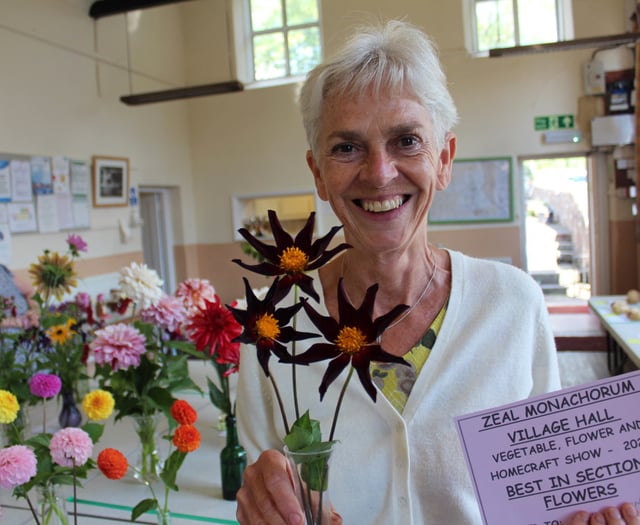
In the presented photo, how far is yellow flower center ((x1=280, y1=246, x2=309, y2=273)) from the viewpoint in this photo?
0.59m

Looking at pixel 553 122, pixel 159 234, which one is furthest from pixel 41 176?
pixel 553 122

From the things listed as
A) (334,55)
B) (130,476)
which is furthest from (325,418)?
(130,476)

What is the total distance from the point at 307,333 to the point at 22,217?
5.14m

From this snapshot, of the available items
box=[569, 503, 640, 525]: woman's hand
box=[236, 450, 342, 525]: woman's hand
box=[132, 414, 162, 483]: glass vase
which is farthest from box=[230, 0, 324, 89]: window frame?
box=[569, 503, 640, 525]: woman's hand

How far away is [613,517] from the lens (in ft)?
2.15

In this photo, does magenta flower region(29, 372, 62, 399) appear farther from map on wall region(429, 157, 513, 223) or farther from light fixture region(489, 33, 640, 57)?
map on wall region(429, 157, 513, 223)

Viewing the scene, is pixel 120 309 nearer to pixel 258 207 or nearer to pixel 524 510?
pixel 524 510

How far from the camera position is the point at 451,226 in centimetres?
692

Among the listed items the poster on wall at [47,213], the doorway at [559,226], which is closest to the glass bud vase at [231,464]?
the poster on wall at [47,213]

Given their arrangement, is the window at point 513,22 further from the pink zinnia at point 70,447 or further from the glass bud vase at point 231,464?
the pink zinnia at point 70,447

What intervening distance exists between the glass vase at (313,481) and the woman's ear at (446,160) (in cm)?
60

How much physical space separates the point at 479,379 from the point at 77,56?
6013mm

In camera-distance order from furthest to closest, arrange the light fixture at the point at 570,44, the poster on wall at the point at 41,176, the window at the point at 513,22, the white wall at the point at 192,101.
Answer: the window at the point at 513,22, the white wall at the point at 192,101, the poster on wall at the point at 41,176, the light fixture at the point at 570,44

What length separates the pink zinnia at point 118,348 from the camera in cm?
134
